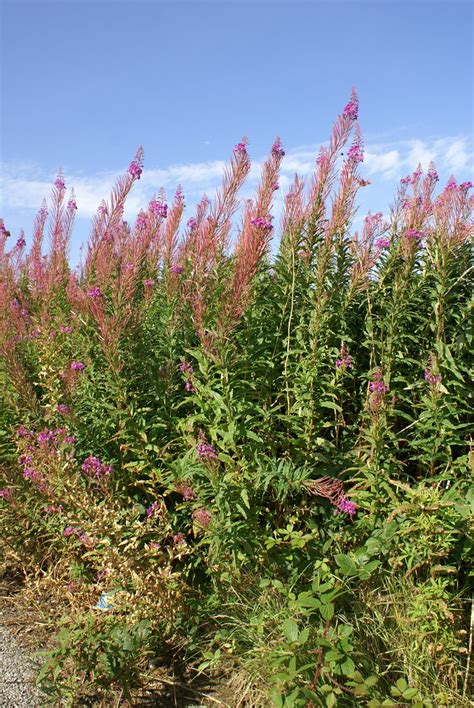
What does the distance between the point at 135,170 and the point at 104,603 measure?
10.0ft

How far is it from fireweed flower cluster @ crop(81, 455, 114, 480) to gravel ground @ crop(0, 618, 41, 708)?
1161mm

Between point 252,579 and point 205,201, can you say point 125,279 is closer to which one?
point 205,201

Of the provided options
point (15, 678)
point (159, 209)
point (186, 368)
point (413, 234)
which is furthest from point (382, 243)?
point (15, 678)

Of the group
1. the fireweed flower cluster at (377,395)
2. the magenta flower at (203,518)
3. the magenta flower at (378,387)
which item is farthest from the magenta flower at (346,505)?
the magenta flower at (203,518)

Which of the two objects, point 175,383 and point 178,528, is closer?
point 178,528

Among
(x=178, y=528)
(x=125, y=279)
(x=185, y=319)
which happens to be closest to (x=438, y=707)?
(x=178, y=528)

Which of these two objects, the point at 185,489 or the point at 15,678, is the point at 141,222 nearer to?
the point at 185,489

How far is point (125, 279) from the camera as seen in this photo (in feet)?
14.4

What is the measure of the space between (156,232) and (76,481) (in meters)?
2.80

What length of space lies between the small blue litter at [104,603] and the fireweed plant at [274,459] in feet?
0.14

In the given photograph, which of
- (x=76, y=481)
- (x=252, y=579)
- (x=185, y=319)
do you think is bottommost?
(x=252, y=579)

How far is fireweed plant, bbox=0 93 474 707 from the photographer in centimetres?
356

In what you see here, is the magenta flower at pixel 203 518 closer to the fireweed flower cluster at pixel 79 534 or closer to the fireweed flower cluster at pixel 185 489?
the fireweed flower cluster at pixel 185 489

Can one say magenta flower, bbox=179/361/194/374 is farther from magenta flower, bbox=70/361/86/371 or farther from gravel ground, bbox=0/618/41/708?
gravel ground, bbox=0/618/41/708
